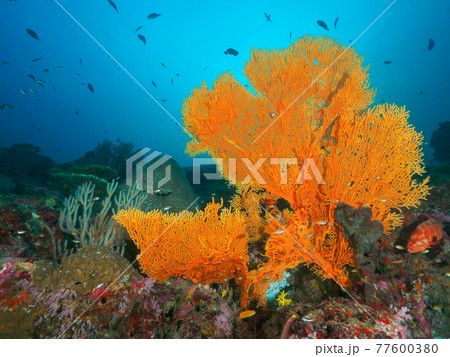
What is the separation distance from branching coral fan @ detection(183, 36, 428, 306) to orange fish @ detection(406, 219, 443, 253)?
39 centimetres

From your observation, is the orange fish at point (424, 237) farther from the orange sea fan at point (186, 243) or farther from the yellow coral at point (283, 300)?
the orange sea fan at point (186, 243)

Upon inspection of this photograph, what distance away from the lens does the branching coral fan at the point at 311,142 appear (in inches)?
144

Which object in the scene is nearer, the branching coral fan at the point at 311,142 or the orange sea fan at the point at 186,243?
the orange sea fan at the point at 186,243

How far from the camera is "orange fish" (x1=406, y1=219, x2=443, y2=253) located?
3484 mm

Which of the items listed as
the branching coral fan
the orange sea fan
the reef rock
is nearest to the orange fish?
the branching coral fan

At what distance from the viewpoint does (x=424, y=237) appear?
348 centimetres

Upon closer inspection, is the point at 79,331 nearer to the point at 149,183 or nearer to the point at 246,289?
the point at 246,289

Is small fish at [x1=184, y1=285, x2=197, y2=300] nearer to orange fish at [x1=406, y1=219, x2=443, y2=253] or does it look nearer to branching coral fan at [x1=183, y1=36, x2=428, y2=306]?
branching coral fan at [x1=183, y1=36, x2=428, y2=306]

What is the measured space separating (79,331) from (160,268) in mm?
1144

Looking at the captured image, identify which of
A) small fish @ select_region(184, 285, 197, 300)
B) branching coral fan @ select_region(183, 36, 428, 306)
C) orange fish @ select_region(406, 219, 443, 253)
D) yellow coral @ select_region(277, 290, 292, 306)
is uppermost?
branching coral fan @ select_region(183, 36, 428, 306)

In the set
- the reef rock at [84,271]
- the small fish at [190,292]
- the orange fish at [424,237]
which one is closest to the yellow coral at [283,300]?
the small fish at [190,292]

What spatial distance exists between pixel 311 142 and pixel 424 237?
2.49 meters

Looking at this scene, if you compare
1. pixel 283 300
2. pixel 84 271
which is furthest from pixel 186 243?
pixel 283 300

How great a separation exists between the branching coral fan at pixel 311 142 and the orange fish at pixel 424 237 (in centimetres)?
39
